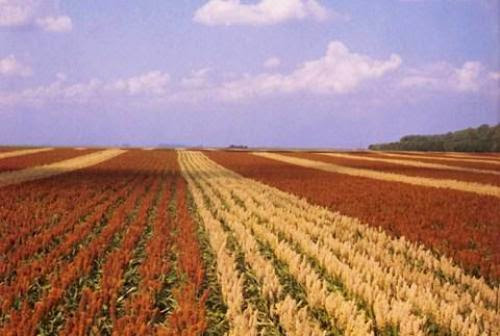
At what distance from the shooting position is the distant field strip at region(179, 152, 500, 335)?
250 inches

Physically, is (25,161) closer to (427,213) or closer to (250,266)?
(427,213)

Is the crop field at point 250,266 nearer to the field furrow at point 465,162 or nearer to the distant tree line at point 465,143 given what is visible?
the field furrow at point 465,162

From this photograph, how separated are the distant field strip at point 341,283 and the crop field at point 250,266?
3 centimetres

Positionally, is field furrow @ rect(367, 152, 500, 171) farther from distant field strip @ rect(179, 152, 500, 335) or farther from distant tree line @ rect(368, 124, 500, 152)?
distant tree line @ rect(368, 124, 500, 152)

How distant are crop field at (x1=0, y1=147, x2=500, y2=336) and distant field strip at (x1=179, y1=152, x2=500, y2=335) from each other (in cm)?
3

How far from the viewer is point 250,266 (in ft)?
31.0

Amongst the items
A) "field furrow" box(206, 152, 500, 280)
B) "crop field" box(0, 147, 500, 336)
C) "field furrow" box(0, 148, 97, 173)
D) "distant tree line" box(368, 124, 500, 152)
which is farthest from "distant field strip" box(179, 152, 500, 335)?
"distant tree line" box(368, 124, 500, 152)

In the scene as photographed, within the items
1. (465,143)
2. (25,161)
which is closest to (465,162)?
(25,161)

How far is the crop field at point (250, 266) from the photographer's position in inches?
255

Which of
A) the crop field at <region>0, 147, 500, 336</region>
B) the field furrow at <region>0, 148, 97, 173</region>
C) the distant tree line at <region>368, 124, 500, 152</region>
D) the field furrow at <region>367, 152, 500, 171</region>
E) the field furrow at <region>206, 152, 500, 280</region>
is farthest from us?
the distant tree line at <region>368, 124, 500, 152</region>

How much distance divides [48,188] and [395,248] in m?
14.6

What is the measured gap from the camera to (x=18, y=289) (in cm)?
764

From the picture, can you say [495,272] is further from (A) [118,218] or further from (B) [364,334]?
(A) [118,218]

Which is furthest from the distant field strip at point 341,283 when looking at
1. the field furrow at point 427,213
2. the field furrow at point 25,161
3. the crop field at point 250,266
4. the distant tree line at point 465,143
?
the distant tree line at point 465,143
